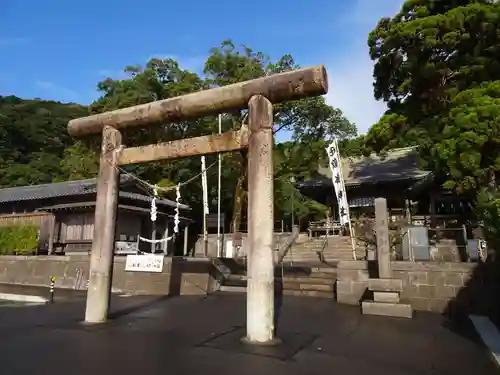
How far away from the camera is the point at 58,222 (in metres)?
20.9

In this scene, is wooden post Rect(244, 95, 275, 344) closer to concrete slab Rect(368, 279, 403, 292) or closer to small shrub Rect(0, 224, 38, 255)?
concrete slab Rect(368, 279, 403, 292)

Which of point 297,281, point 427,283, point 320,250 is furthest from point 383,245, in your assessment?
point 320,250

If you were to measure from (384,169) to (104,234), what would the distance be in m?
26.4

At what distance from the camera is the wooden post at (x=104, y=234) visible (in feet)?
26.4

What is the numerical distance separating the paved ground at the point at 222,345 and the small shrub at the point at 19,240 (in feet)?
36.3

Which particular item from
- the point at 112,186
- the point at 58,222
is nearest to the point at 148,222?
the point at 58,222

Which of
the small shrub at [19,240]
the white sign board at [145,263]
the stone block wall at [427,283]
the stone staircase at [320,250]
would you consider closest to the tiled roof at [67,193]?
the small shrub at [19,240]

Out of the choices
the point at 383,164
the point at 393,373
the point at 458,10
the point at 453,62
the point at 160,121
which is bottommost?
the point at 393,373

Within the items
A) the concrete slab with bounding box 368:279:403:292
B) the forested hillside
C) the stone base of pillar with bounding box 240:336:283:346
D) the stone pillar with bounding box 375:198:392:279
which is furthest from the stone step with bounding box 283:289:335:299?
the forested hillside

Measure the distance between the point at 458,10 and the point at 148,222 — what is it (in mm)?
20076

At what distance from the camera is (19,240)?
66.1 feet

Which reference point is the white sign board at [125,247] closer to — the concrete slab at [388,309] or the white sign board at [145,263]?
the white sign board at [145,263]

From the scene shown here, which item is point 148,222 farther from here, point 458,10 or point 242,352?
point 458,10

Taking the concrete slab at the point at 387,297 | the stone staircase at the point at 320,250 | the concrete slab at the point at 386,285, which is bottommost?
the concrete slab at the point at 387,297
